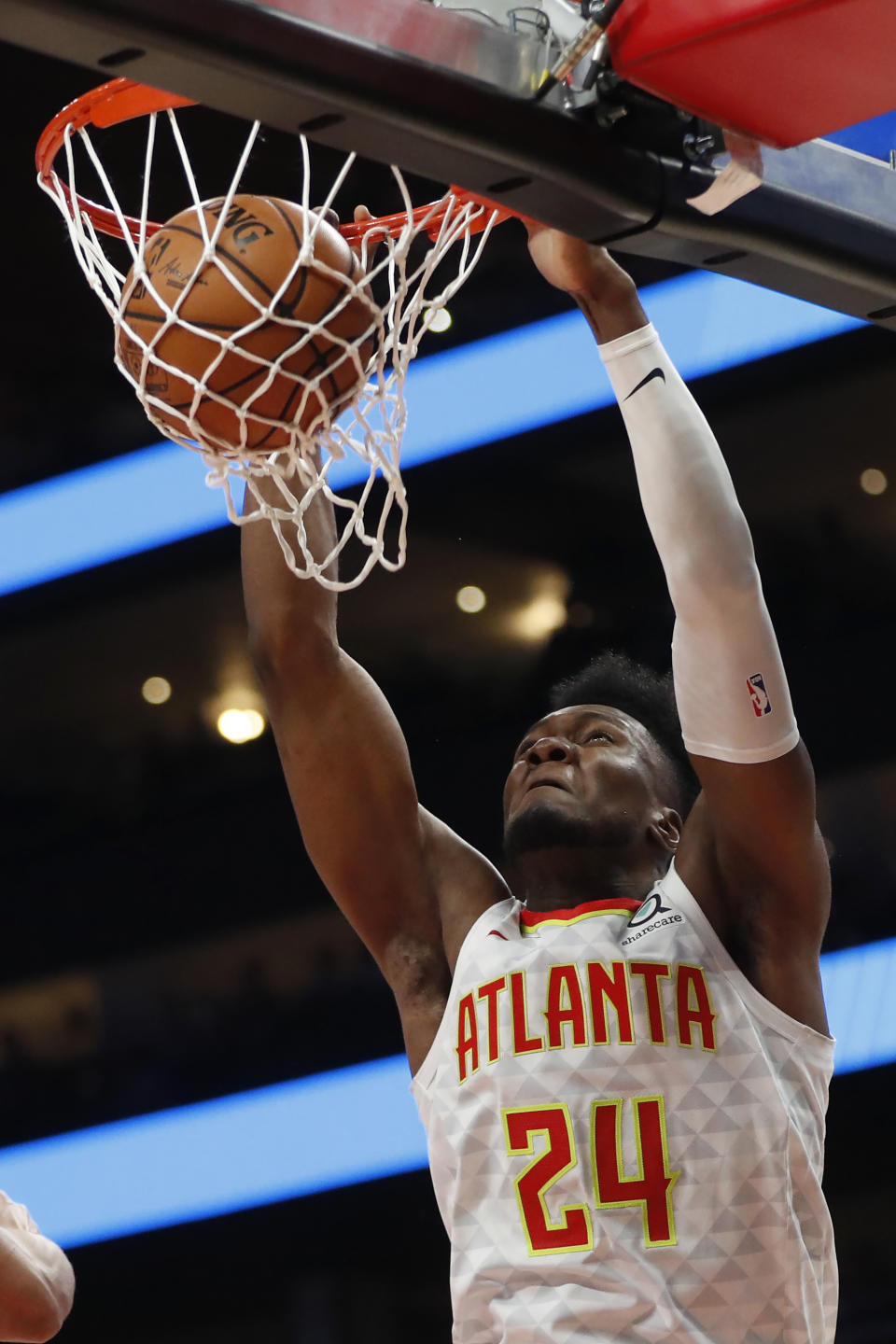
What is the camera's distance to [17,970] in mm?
4469

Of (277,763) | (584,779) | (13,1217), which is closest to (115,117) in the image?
(584,779)

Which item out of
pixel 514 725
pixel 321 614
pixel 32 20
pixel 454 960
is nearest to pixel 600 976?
pixel 454 960

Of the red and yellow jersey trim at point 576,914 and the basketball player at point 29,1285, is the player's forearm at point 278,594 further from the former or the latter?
the basketball player at point 29,1285

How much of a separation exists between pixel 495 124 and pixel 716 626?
2.75 ft

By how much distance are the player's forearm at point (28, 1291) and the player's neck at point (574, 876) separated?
92cm

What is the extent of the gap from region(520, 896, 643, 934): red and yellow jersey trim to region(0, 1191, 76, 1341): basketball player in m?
0.81

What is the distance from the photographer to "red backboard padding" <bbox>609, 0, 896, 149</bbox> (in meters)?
1.64

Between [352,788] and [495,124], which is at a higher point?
[495,124]

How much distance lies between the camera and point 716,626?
230 centimetres

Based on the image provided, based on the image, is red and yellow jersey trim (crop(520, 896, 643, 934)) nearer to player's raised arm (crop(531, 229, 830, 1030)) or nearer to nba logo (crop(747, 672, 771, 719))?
player's raised arm (crop(531, 229, 830, 1030))

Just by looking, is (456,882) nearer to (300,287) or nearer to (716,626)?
(716,626)

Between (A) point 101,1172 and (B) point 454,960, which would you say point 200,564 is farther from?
(B) point 454,960

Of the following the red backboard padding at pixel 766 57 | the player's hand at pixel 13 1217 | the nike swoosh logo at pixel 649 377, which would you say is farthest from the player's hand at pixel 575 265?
the player's hand at pixel 13 1217

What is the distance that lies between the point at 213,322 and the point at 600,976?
1.03 metres
